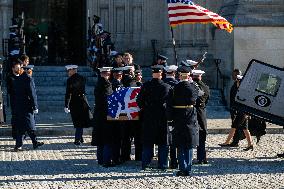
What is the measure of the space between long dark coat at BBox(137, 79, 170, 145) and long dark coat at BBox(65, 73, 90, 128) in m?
3.71

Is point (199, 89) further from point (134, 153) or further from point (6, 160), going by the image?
point (6, 160)

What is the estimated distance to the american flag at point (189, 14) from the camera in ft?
53.5

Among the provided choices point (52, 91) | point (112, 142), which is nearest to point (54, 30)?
point (52, 91)

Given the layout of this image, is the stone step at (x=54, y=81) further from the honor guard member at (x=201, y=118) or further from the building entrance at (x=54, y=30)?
the honor guard member at (x=201, y=118)

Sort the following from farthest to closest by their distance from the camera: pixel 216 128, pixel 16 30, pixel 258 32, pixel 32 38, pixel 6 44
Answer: pixel 32 38
pixel 6 44
pixel 16 30
pixel 258 32
pixel 216 128

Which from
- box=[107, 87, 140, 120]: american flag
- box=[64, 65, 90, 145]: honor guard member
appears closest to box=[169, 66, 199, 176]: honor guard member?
box=[107, 87, 140, 120]: american flag

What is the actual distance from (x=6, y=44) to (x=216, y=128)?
10.4 meters

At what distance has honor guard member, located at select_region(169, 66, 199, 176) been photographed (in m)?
12.9

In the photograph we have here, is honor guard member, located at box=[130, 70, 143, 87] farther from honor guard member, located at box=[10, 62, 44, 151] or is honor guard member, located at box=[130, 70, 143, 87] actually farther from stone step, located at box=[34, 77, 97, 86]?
stone step, located at box=[34, 77, 97, 86]

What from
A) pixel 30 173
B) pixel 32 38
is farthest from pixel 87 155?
pixel 32 38

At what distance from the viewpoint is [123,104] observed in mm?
14297

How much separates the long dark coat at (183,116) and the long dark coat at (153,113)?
605 mm

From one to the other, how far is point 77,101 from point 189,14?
3151mm

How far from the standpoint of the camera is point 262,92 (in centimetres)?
1515
